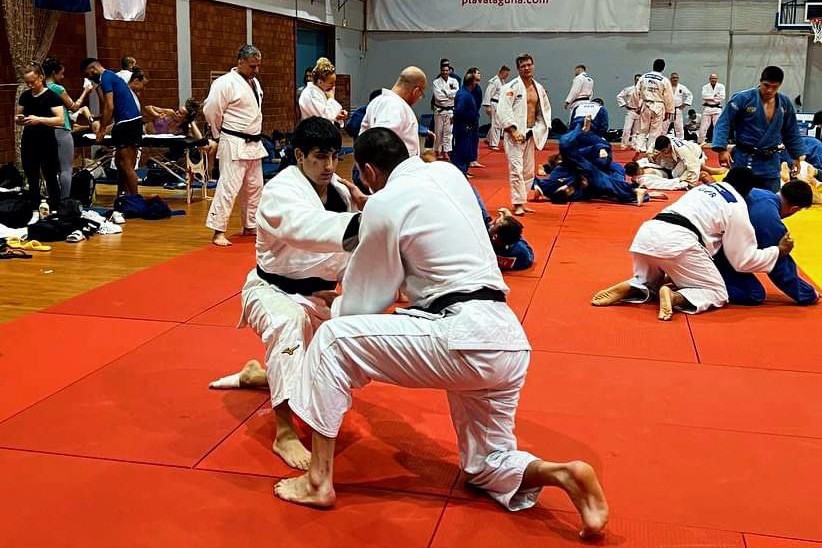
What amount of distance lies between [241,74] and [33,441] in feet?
15.6

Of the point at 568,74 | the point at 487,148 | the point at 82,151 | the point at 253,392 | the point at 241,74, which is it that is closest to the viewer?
the point at 253,392

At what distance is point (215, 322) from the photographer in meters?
5.19

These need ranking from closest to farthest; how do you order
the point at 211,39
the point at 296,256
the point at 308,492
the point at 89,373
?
the point at 308,492, the point at 296,256, the point at 89,373, the point at 211,39

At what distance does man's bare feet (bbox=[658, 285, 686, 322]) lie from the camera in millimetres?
5387

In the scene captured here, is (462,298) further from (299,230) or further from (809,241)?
(809,241)

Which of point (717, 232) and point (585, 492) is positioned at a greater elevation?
point (717, 232)

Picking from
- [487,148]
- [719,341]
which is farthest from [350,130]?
[487,148]

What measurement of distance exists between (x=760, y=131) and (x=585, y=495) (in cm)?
541

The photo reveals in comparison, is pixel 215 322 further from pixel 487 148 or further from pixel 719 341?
pixel 487 148

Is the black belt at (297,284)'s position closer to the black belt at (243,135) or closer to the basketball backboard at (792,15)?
the black belt at (243,135)

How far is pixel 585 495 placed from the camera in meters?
2.80

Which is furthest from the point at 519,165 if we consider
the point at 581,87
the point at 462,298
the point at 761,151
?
the point at 581,87

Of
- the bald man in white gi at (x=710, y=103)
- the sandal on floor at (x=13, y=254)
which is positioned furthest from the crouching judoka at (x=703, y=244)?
the bald man in white gi at (x=710, y=103)

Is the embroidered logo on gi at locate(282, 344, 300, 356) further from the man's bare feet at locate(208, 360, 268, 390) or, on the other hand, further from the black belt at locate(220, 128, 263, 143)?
the black belt at locate(220, 128, 263, 143)
